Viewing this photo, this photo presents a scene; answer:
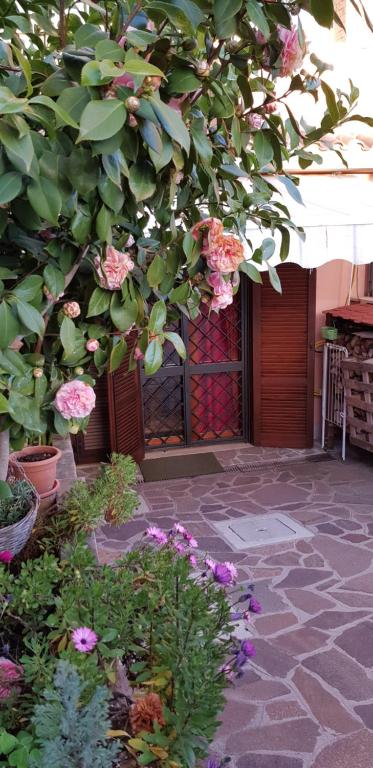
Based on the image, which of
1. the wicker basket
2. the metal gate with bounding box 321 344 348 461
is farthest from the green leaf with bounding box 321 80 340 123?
the metal gate with bounding box 321 344 348 461

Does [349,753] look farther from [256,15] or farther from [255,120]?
[256,15]

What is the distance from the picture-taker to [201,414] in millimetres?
8266

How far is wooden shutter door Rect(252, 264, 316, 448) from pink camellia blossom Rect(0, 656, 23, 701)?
21.3 ft

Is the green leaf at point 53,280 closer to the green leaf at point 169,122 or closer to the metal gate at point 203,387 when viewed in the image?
the green leaf at point 169,122

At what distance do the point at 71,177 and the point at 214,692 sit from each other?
1.07 metres

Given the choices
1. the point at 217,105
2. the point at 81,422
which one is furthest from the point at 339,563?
the point at 217,105

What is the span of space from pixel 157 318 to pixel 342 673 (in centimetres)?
309

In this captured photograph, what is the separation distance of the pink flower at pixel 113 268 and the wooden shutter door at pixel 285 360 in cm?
641

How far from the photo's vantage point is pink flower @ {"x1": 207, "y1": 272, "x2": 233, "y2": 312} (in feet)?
4.32

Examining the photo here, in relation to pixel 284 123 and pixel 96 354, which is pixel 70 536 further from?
pixel 284 123

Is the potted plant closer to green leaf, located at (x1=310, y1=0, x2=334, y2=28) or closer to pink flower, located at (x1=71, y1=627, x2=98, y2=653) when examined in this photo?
A: pink flower, located at (x1=71, y1=627, x2=98, y2=653)

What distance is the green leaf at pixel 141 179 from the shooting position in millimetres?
990

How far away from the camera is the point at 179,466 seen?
733cm

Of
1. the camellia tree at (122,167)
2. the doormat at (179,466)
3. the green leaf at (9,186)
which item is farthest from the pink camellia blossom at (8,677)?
the doormat at (179,466)
